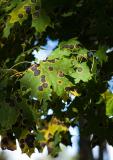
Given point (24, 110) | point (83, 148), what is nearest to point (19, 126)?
point (24, 110)

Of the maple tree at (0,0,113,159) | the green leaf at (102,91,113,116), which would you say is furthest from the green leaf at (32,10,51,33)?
the green leaf at (102,91,113,116)

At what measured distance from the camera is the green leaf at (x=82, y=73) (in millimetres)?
2995

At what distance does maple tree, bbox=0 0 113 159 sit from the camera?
290cm

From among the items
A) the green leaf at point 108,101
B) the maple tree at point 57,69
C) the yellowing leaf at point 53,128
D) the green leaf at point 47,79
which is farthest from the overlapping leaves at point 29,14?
the yellowing leaf at point 53,128

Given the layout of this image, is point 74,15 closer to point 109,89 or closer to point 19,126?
point 109,89

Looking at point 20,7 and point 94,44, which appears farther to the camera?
point 94,44

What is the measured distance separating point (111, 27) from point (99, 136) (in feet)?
2.98

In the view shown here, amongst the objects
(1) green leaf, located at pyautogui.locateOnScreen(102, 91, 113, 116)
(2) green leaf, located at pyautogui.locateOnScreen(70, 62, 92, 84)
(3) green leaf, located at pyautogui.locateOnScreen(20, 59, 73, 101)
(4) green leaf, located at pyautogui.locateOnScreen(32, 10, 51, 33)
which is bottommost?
(3) green leaf, located at pyautogui.locateOnScreen(20, 59, 73, 101)

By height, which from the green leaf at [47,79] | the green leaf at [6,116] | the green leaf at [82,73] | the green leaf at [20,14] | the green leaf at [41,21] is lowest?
the green leaf at [6,116]

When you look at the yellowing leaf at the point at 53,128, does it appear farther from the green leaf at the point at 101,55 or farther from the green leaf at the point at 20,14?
the green leaf at the point at 20,14

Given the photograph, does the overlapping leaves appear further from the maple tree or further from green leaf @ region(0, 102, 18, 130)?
green leaf @ region(0, 102, 18, 130)

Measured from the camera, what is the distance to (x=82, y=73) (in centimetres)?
304

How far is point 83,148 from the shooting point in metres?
5.41

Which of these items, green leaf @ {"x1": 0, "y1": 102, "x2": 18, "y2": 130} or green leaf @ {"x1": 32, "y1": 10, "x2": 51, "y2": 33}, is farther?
green leaf @ {"x1": 32, "y1": 10, "x2": 51, "y2": 33}
